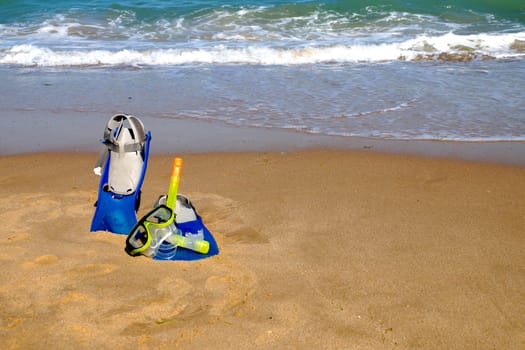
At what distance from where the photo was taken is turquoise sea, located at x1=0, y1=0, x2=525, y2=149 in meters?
8.12

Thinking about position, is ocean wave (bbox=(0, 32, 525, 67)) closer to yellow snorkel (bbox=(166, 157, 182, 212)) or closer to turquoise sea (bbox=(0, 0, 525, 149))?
turquoise sea (bbox=(0, 0, 525, 149))

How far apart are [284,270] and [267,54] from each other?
372 inches

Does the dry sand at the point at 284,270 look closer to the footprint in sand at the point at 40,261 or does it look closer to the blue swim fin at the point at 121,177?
the footprint in sand at the point at 40,261

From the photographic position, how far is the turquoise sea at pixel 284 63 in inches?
320

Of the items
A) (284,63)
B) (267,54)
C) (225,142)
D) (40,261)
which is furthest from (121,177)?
(267,54)

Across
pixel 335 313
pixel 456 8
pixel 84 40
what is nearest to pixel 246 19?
pixel 84 40

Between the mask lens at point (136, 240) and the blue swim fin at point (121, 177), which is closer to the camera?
the mask lens at point (136, 240)

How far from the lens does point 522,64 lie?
11.8 metres

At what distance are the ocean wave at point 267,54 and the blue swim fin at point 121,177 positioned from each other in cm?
810

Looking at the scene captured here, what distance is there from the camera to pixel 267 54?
12.9m

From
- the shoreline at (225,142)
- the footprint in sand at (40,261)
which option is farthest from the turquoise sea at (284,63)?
the footprint in sand at (40,261)

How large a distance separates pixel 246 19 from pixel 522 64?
7584 mm

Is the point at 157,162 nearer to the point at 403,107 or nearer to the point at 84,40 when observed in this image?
the point at 403,107

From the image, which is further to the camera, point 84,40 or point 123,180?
point 84,40
